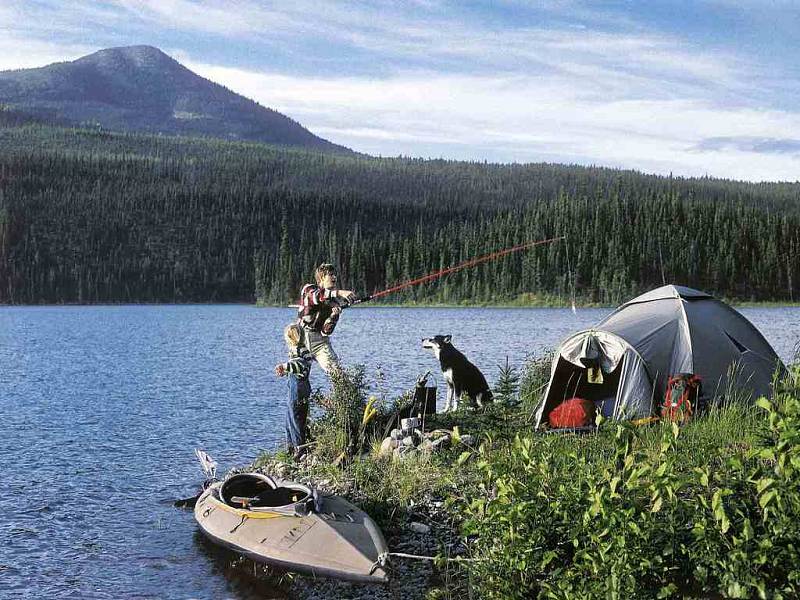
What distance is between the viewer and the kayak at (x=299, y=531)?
9.91 meters

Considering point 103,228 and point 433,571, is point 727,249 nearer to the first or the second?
point 433,571

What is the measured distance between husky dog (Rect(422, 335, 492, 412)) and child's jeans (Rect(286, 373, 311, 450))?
2657 mm

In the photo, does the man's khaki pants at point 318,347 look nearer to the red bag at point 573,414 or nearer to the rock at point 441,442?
the rock at point 441,442

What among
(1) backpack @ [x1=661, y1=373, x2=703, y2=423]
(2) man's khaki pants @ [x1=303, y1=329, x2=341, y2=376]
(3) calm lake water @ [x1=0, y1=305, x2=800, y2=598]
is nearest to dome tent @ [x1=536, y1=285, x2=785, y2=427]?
(1) backpack @ [x1=661, y1=373, x2=703, y2=423]

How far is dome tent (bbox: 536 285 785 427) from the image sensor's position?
14.3m

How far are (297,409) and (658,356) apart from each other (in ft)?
19.9

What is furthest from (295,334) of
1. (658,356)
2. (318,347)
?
(658,356)

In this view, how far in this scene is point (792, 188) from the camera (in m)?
188

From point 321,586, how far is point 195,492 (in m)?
6.16

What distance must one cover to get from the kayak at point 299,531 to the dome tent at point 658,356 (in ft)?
16.0

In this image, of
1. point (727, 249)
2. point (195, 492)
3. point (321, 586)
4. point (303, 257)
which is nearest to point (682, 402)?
point (321, 586)

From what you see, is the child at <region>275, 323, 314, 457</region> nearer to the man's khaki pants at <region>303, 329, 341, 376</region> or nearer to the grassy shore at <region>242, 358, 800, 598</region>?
the man's khaki pants at <region>303, 329, 341, 376</region>

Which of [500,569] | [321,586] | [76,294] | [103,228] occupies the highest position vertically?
[500,569]

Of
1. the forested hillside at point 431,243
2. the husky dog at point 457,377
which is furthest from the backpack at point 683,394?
the forested hillside at point 431,243
